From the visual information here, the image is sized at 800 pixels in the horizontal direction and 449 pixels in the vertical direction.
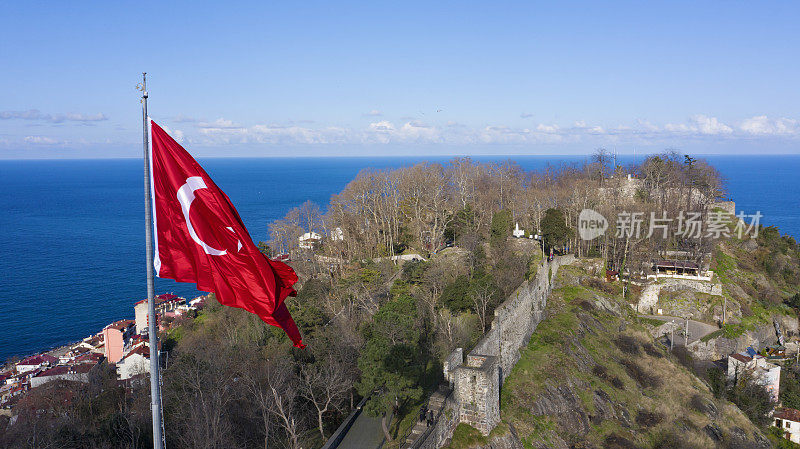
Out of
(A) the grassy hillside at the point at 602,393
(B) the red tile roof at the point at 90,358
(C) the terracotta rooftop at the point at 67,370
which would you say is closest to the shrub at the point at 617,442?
(A) the grassy hillside at the point at 602,393

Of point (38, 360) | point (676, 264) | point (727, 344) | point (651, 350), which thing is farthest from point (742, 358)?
point (38, 360)

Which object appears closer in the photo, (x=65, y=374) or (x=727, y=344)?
(x=65, y=374)

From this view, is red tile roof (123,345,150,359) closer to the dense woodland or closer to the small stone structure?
the dense woodland

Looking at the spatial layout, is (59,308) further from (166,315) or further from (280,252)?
(280,252)

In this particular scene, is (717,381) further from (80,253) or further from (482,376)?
(80,253)

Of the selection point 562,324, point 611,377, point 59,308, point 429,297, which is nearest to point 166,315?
point 59,308

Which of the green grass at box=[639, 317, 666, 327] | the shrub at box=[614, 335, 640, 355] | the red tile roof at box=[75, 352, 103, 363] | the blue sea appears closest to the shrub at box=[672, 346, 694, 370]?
the green grass at box=[639, 317, 666, 327]
